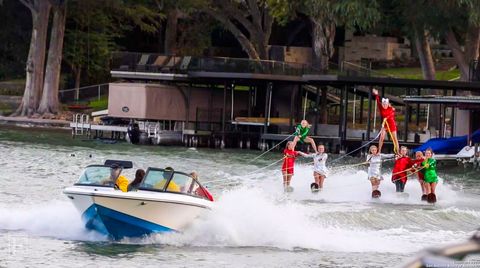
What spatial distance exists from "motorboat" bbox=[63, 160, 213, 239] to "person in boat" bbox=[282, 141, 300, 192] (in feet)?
28.0

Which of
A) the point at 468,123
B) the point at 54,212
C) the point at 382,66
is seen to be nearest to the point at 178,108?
the point at 468,123

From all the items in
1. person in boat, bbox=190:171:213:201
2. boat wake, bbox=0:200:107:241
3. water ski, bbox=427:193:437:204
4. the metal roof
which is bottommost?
boat wake, bbox=0:200:107:241

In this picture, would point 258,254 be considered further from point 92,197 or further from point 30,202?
point 30,202

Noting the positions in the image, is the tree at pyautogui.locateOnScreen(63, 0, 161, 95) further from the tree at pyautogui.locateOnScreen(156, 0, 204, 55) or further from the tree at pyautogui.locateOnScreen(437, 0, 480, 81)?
the tree at pyautogui.locateOnScreen(437, 0, 480, 81)

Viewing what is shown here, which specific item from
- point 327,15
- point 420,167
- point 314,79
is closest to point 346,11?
point 327,15

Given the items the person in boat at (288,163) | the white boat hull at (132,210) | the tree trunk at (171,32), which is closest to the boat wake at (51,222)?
the white boat hull at (132,210)

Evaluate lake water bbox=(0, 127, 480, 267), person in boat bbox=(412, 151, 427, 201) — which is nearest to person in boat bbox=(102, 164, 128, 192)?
lake water bbox=(0, 127, 480, 267)

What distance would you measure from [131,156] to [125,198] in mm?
28397

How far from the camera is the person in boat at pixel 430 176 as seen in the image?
1247 inches

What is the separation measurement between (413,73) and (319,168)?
52184 millimetres

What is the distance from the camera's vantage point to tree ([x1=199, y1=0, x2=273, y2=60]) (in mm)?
75938

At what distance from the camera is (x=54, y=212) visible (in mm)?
25359

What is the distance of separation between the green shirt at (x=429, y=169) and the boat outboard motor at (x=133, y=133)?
31730 mm

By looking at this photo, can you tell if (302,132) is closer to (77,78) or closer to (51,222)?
(51,222)
